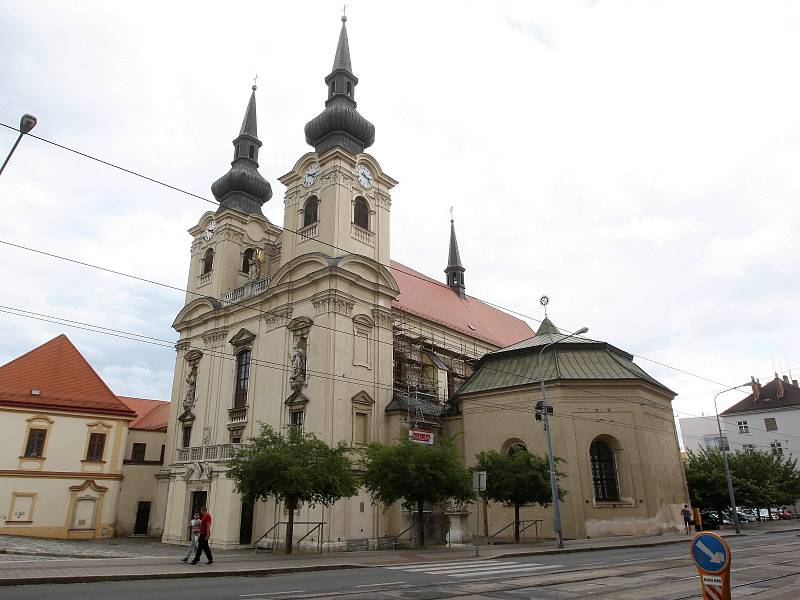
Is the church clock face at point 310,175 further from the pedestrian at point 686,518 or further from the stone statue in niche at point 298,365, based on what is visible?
the pedestrian at point 686,518

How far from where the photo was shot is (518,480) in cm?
Answer: 2348

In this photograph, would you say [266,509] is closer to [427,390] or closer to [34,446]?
[427,390]

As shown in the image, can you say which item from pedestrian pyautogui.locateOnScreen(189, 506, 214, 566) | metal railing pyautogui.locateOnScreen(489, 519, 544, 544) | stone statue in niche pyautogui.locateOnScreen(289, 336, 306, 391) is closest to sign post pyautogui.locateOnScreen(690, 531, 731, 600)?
pedestrian pyautogui.locateOnScreen(189, 506, 214, 566)

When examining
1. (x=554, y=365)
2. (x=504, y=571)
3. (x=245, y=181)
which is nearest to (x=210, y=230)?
(x=245, y=181)

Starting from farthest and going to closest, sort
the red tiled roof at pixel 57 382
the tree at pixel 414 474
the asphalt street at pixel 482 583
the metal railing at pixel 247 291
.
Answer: the metal railing at pixel 247 291
the red tiled roof at pixel 57 382
the tree at pixel 414 474
the asphalt street at pixel 482 583

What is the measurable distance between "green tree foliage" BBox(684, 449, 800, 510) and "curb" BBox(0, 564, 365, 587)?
28.6m

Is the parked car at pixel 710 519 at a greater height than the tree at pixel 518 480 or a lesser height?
lesser

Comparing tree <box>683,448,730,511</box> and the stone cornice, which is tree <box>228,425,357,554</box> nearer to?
the stone cornice

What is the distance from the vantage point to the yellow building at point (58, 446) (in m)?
29.8

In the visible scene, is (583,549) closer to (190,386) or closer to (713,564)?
(713,564)

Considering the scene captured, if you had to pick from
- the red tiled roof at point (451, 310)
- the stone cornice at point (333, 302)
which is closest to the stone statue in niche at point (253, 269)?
the red tiled roof at point (451, 310)

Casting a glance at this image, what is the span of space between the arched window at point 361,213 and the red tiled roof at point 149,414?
20091 mm

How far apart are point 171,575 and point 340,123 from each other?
25.3 metres

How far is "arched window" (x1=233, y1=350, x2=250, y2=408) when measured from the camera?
3142 centimetres
